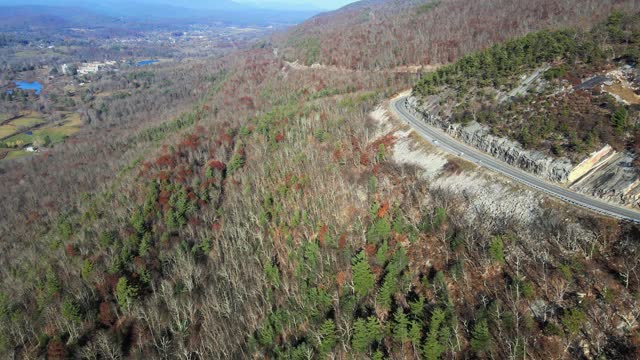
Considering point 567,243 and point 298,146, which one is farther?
point 298,146

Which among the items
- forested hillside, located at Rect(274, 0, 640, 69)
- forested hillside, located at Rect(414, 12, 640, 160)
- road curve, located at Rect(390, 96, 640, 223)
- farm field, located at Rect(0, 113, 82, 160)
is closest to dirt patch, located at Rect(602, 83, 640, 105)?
forested hillside, located at Rect(414, 12, 640, 160)

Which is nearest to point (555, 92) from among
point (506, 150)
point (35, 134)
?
point (506, 150)

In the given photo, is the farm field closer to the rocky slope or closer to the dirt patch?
the rocky slope

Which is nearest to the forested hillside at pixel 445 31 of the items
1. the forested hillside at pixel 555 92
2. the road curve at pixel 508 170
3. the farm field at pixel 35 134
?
the forested hillside at pixel 555 92

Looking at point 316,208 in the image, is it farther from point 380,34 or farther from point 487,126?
point 380,34

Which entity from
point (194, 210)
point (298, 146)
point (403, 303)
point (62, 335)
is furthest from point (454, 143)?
point (62, 335)

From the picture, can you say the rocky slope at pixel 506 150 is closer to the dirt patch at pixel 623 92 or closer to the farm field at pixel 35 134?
the dirt patch at pixel 623 92
